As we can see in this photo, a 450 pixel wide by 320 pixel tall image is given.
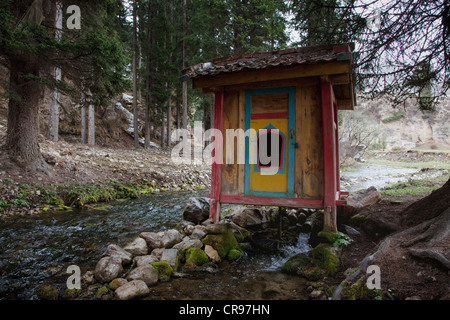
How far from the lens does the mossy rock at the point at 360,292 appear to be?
2711 mm

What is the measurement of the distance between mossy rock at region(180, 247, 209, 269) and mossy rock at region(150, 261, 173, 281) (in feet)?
1.09

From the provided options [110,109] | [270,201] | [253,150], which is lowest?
[270,201]

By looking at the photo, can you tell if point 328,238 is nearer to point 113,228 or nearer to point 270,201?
point 270,201

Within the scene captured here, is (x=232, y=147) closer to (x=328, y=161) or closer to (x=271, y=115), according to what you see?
(x=271, y=115)

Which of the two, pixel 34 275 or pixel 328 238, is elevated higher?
pixel 328 238

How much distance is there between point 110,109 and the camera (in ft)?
74.5

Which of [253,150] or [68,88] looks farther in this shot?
[68,88]

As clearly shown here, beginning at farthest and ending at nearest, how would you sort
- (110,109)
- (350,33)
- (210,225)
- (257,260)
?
(110,109)
(350,33)
(210,225)
(257,260)

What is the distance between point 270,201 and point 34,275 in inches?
158

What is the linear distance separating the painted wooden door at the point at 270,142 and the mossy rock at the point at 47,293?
3511mm

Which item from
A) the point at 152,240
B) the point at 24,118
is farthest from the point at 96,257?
the point at 24,118

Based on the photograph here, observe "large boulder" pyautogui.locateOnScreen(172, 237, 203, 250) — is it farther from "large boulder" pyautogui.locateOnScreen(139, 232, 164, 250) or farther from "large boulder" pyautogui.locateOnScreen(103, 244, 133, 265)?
"large boulder" pyautogui.locateOnScreen(103, 244, 133, 265)
